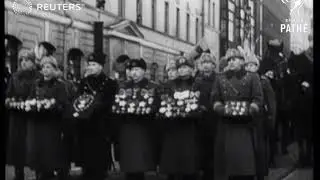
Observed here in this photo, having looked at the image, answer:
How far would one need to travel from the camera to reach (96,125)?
6.41 m

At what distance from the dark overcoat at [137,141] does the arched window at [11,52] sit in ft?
3.19

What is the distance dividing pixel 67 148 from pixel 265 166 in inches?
68.4

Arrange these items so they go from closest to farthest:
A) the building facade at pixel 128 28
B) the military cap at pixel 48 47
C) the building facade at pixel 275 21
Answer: the building facade at pixel 275 21 → the building facade at pixel 128 28 → the military cap at pixel 48 47

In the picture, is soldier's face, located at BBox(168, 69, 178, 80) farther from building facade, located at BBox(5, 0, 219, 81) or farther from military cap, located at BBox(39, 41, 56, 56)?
military cap, located at BBox(39, 41, 56, 56)

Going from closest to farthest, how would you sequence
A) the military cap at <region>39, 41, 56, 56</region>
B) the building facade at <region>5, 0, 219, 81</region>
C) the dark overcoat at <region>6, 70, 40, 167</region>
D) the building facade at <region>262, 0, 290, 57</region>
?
the building facade at <region>262, 0, 290, 57</region>
the building facade at <region>5, 0, 219, 81</region>
the military cap at <region>39, 41, 56, 56</region>
the dark overcoat at <region>6, 70, 40, 167</region>

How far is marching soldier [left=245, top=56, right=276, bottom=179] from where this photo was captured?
6203 millimetres

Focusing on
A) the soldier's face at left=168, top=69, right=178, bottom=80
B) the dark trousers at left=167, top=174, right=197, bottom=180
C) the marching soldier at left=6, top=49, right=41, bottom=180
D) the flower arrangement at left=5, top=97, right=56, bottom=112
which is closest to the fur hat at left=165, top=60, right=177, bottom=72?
the soldier's face at left=168, top=69, right=178, bottom=80

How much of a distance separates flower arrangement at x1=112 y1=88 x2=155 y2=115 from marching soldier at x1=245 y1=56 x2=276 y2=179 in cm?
88

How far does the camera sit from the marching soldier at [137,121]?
633cm

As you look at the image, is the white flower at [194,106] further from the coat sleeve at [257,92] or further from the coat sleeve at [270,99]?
the coat sleeve at [270,99]

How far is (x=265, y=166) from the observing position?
6270 mm

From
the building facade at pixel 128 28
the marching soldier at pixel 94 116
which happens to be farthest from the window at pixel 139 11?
the marching soldier at pixel 94 116

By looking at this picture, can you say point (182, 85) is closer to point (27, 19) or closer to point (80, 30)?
point (80, 30)

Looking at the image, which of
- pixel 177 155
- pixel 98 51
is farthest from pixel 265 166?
pixel 98 51
